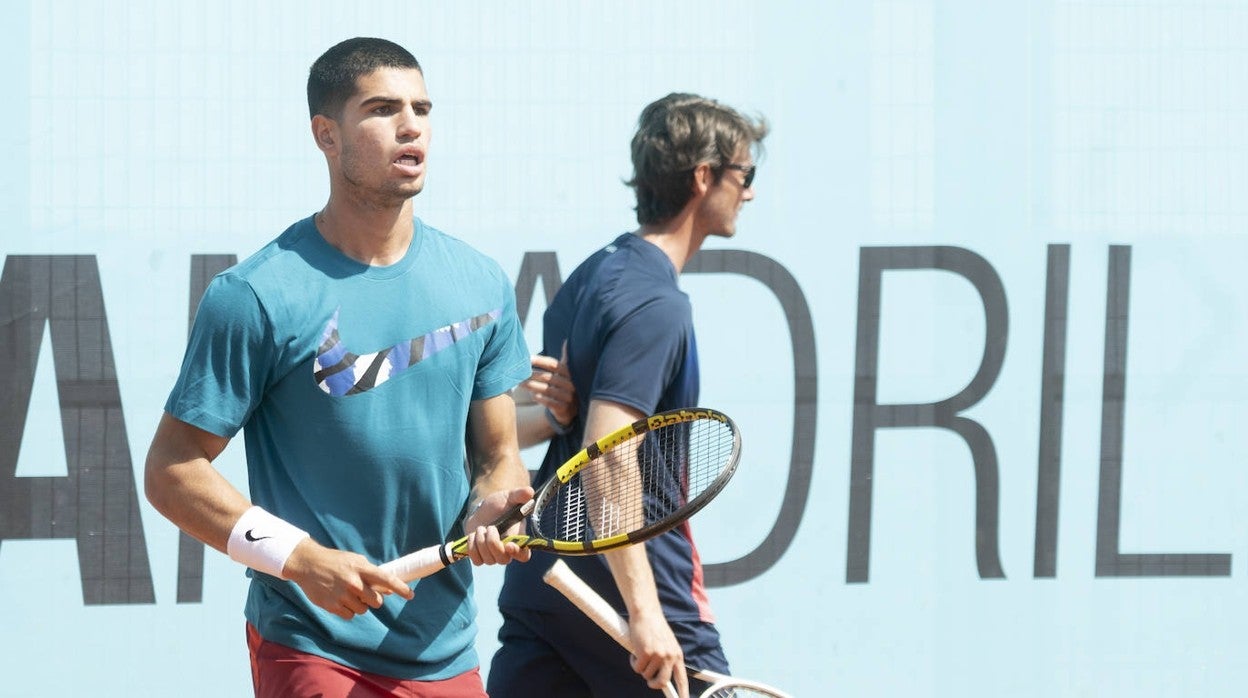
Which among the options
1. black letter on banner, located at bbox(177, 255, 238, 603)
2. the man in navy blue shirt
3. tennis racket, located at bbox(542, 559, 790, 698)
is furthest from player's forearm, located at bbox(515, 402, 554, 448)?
black letter on banner, located at bbox(177, 255, 238, 603)

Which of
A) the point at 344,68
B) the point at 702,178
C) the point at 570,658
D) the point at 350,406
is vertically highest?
the point at 344,68

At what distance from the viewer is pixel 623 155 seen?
12.6 feet

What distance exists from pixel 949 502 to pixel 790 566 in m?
0.41

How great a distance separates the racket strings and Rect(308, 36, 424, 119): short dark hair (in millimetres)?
666

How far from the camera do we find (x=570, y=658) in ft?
9.62

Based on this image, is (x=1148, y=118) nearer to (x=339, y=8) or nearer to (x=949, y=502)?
(x=949, y=502)

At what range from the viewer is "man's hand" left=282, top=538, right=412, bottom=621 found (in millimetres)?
2166

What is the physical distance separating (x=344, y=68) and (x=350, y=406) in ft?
1.65

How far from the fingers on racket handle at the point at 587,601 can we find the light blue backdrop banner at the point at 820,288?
1.13m

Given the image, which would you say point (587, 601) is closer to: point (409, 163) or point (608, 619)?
point (608, 619)

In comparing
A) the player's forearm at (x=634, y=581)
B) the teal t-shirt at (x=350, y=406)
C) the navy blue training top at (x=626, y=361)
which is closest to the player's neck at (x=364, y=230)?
the teal t-shirt at (x=350, y=406)

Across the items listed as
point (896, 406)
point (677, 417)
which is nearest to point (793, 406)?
point (896, 406)

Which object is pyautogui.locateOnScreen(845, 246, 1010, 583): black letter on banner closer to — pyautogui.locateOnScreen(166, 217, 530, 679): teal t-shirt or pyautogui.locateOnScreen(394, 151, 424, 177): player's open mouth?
pyautogui.locateOnScreen(166, 217, 530, 679): teal t-shirt

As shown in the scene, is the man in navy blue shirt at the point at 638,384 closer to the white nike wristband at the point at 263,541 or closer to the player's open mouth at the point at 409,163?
the player's open mouth at the point at 409,163
